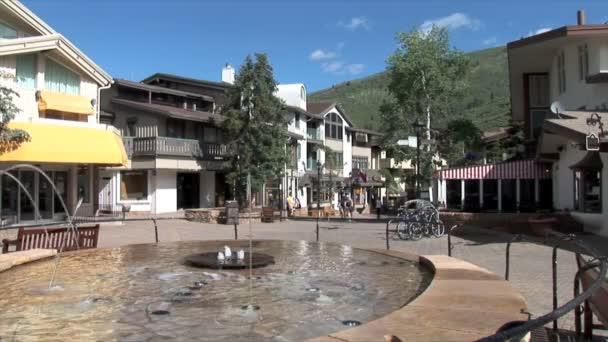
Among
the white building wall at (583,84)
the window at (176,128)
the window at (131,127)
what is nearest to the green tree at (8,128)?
the window at (131,127)

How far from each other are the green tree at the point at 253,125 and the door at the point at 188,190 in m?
4.68

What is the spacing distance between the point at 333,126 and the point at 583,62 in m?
41.6

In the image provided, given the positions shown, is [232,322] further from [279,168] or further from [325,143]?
[325,143]

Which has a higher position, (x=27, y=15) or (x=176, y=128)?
(x=27, y=15)

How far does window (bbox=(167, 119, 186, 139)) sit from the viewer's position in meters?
39.8

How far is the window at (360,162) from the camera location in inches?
2810

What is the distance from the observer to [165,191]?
39375 mm

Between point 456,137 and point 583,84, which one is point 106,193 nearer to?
point 456,137

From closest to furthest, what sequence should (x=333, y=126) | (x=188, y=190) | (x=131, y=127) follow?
(x=131, y=127) → (x=188, y=190) → (x=333, y=126)

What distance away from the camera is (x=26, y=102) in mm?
25703

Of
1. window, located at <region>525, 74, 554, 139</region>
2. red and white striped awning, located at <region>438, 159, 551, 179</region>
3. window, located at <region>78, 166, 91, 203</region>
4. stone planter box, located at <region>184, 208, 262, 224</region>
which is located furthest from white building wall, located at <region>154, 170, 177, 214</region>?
window, located at <region>525, 74, 554, 139</region>

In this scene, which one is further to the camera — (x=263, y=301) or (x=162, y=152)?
(x=162, y=152)

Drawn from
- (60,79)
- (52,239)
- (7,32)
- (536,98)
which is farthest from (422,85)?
(52,239)

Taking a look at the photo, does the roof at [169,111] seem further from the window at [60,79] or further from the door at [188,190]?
the window at [60,79]
